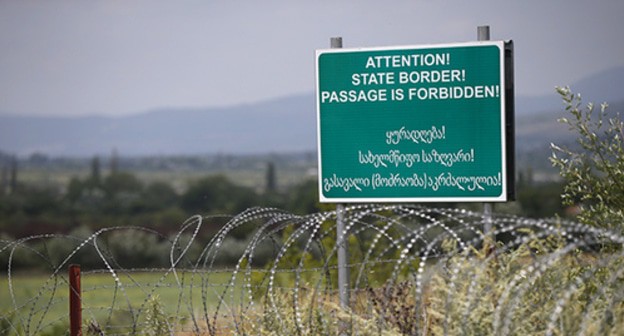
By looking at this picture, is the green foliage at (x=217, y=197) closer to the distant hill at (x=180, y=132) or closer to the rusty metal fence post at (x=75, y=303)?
the rusty metal fence post at (x=75, y=303)

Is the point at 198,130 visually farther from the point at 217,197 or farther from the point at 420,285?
the point at 420,285

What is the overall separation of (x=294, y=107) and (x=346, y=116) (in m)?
161

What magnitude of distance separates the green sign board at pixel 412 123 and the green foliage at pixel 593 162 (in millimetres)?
590

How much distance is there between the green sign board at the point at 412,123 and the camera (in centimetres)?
1055

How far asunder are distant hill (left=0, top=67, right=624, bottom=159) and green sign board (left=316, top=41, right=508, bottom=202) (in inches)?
3703

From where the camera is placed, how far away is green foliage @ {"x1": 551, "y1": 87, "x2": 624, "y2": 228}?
9923 mm

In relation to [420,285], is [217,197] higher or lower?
higher

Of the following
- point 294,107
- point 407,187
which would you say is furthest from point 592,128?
point 294,107

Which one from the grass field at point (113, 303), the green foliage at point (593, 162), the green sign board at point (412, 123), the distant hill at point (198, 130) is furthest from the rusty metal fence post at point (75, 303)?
the distant hill at point (198, 130)

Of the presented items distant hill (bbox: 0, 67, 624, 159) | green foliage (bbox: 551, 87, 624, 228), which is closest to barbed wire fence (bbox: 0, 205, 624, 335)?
green foliage (bbox: 551, 87, 624, 228)

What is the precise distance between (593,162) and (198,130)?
14759cm

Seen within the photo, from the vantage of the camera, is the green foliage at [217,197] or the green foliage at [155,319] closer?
the green foliage at [155,319]

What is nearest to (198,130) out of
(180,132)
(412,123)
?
(180,132)

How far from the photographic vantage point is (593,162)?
10086 mm
